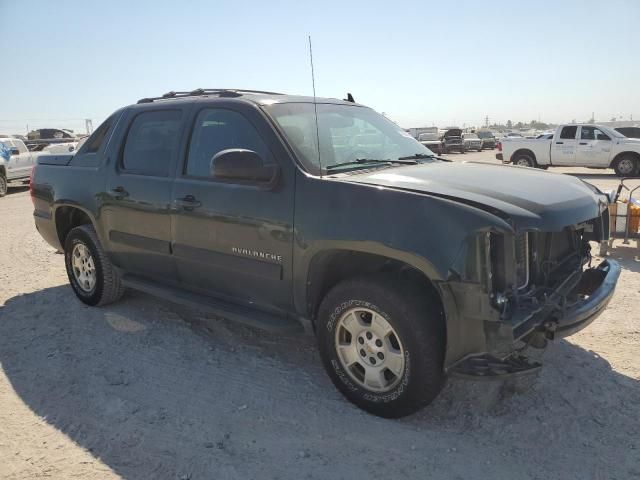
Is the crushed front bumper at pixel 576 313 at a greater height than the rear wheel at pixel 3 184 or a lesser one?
lesser

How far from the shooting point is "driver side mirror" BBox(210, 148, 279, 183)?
3262 millimetres

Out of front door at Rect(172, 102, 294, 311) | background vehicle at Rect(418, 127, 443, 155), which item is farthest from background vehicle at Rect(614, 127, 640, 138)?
front door at Rect(172, 102, 294, 311)

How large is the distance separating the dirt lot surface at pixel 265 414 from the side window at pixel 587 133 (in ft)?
50.7

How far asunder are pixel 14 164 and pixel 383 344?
16427mm

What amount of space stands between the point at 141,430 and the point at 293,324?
112 cm

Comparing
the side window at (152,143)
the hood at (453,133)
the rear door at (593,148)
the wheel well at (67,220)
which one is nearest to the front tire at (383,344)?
the side window at (152,143)

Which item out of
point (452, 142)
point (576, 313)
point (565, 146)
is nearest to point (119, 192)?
point (576, 313)

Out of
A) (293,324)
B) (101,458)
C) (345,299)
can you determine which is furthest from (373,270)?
(101,458)

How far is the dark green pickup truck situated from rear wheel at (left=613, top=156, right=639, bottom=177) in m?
16.3

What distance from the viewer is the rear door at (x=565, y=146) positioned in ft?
60.0

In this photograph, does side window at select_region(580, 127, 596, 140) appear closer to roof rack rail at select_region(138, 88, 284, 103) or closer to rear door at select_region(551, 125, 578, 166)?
rear door at select_region(551, 125, 578, 166)

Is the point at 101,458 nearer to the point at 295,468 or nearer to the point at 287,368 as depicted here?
the point at 295,468

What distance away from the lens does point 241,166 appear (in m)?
3.27

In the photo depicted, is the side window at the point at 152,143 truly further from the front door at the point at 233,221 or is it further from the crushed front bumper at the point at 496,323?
the crushed front bumper at the point at 496,323
